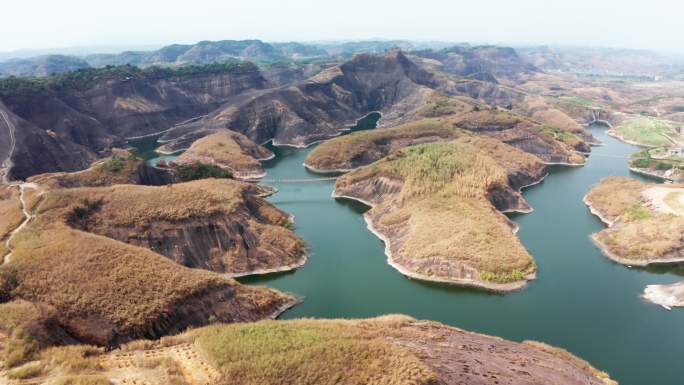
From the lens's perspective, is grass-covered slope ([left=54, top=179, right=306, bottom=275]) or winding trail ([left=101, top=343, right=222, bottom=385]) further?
grass-covered slope ([left=54, top=179, right=306, bottom=275])

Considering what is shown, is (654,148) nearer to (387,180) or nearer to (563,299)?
(387,180)

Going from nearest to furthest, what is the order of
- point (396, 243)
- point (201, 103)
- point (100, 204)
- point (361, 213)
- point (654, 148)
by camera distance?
1. point (100, 204)
2. point (396, 243)
3. point (361, 213)
4. point (654, 148)
5. point (201, 103)

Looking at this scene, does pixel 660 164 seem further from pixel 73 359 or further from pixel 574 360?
pixel 73 359

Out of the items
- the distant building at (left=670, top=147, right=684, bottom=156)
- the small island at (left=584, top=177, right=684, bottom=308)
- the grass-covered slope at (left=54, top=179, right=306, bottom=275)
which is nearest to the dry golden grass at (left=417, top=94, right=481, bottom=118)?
the distant building at (left=670, top=147, right=684, bottom=156)

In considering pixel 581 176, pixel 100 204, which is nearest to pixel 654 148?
pixel 581 176

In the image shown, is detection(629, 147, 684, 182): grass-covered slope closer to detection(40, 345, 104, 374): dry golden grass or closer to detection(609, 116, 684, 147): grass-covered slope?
detection(609, 116, 684, 147): grass-covered slope

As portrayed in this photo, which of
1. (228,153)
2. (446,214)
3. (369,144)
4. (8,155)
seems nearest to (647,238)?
(446,214)
